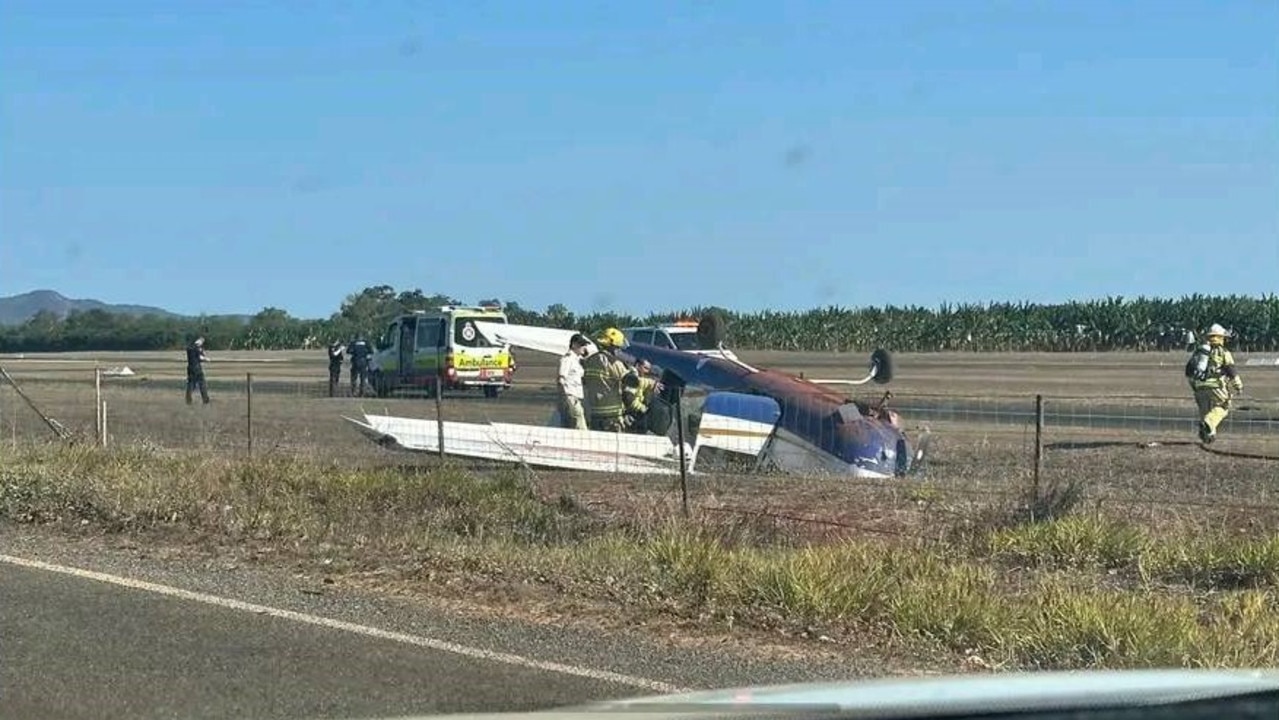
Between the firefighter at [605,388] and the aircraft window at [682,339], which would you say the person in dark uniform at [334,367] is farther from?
the firefighter at [605,388]

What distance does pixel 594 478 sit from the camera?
1426 cm

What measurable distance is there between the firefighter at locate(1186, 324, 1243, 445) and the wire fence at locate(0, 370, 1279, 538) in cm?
45

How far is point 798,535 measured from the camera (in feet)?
34.4

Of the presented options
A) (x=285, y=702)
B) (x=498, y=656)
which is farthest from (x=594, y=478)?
(x=285, y=702)

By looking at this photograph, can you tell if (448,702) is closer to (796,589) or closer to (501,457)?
(796,589)

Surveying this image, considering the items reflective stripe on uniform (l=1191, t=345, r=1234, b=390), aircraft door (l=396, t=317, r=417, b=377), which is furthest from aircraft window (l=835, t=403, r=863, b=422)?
aircraft door (l=396, t=317, r=417, b=377)

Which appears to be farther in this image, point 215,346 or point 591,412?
point 215,346

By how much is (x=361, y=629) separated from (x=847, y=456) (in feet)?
26.0

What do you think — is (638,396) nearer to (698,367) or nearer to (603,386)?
(603,386)

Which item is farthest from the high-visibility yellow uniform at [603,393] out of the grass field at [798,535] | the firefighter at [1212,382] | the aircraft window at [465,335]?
the aircraft window at [465,335]

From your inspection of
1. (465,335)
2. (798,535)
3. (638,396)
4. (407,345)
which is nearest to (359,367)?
(407,345)

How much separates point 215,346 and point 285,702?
76.2 m

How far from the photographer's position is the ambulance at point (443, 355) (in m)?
33.4

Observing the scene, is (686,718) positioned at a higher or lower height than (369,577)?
higher
